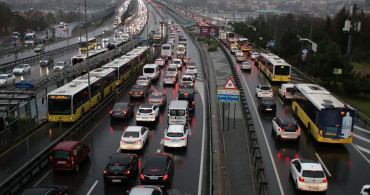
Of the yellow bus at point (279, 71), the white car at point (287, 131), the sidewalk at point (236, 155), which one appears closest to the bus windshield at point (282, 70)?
the yellow bus at point (279, 71)

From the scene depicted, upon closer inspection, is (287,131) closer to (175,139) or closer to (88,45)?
(175,139)

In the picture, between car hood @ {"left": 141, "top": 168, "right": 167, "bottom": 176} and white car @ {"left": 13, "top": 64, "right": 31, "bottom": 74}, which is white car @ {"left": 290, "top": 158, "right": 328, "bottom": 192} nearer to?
car hood @ {"left": 141, "top": 168, "right": 167, "bottom": 176}

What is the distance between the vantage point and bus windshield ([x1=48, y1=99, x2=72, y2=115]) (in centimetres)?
2753

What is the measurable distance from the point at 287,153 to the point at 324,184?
19.1ft

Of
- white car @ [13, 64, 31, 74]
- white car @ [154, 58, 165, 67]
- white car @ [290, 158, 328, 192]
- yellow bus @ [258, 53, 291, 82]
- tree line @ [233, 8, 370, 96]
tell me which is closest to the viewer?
white car @ [290, 158, 328, 192]

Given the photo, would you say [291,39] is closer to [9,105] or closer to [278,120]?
[278,120]

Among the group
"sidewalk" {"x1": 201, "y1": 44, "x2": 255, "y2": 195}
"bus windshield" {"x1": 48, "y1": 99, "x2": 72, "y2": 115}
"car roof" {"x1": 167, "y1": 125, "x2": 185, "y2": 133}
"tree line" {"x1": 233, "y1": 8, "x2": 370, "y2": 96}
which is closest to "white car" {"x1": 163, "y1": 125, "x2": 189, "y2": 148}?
"car roof" {"x1": 167, "y1": 125, "x2": 185, "y2": 133}

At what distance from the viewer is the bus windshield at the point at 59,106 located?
27.5 metres

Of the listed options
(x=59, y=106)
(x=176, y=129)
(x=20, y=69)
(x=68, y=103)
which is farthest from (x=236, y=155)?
(x=20, y=69)

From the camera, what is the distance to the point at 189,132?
86.6ft

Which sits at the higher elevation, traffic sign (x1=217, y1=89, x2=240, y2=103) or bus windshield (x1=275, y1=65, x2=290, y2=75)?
traffic sign (x1=217, y1=89, x2=240, y2=103)

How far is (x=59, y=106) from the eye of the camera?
27.6 m

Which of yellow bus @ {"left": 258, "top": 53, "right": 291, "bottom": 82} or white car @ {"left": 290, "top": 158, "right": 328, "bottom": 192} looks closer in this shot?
white car @ {"left": 290, "top": 158, "right": 328, "bottom": 192}

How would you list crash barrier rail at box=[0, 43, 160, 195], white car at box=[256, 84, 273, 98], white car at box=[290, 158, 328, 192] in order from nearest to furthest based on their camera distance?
crash barrier rail at box=[0, 43, 160, 195] → white car at box=[290, 158, 328, 192] → white car at box=[256, 84, 273, 98]
